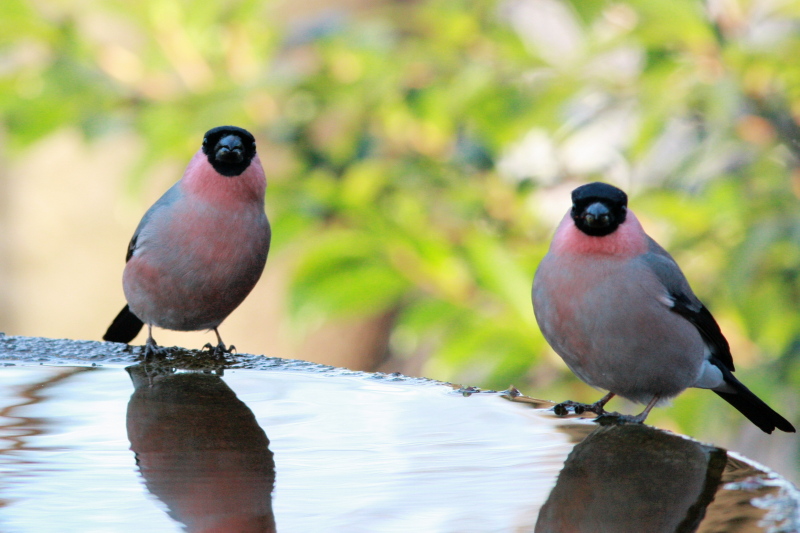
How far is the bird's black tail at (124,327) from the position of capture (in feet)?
10.3

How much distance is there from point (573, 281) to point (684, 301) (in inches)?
15.3

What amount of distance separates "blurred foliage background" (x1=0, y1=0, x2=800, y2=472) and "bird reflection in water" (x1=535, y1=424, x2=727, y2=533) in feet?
3.68

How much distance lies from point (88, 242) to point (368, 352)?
1772mm

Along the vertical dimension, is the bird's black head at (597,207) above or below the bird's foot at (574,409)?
above

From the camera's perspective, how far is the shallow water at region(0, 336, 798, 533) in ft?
4.38

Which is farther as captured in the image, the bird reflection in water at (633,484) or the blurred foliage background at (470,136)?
the blurred foliage background at (470,136)

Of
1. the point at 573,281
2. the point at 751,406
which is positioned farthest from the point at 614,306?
the point at 751,406

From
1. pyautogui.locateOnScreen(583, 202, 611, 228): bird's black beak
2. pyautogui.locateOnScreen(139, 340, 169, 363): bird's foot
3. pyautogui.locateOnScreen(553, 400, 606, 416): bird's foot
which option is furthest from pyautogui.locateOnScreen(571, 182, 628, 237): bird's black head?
pyautogui.locateOnScreen(139, 340, 169, 363): bird's foot

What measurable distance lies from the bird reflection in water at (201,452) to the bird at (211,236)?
21cm

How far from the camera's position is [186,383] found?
2.23 metres

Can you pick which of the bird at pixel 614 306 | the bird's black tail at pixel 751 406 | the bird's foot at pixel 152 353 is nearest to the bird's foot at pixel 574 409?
the bird at pixel 614 306

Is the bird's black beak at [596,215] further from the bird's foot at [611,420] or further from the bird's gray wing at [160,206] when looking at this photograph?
the bird's gray wing at [160,206]

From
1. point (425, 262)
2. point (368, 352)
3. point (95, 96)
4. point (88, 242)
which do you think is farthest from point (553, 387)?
point (88, 242)

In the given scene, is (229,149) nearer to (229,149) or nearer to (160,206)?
(229,149)
